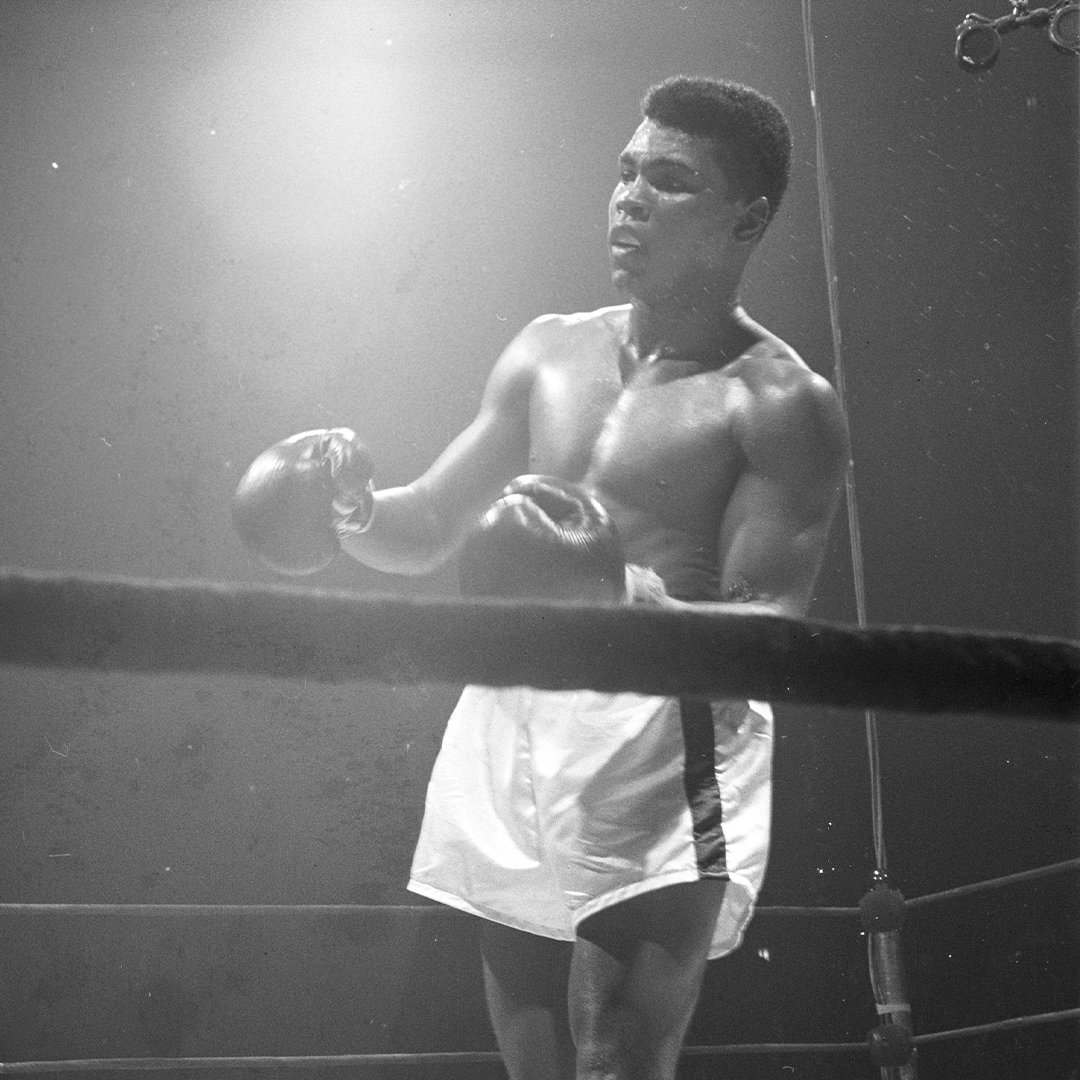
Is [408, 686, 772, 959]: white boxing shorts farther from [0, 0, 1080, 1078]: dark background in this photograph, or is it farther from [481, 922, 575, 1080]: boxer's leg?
[0, 0, 1080, 1078]: dark background

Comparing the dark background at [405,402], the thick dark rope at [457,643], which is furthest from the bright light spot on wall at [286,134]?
the thick dark rope at [457,643]

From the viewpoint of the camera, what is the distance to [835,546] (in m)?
1.69

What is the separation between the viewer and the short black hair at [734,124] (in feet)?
4.01

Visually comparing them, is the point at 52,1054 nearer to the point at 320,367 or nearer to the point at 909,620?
the point at 320,367

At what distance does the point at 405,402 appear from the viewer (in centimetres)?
163

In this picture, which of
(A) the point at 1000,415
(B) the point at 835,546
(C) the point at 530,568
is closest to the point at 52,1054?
(C) the point at 530,568

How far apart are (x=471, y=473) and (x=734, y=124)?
1.39 ft

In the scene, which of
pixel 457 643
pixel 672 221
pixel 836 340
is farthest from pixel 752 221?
pixel 457 643

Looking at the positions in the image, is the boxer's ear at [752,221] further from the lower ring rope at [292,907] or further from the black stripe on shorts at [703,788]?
the lower ring rope at [292,907]

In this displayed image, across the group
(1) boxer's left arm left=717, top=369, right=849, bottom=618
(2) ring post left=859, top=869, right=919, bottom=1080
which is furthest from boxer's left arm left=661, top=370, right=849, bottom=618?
(2) ring post left=859, top=869, right=919, bottom=1080

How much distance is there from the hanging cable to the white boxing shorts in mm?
567

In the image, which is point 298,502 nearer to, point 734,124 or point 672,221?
point 672,221

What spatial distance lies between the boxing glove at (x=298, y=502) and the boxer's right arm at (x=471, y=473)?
0.10 m

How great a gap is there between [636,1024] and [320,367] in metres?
0.98
